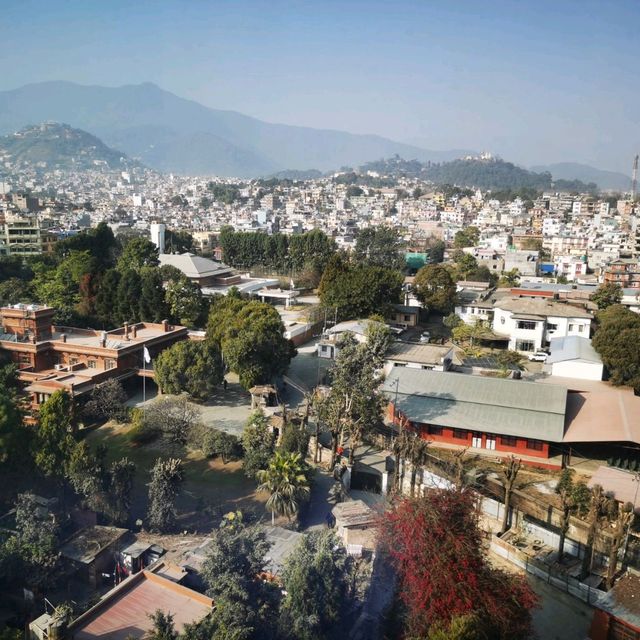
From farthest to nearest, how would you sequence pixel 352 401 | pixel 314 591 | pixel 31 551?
pixel 352 401 → pixel 31 551 → pixel 314 591

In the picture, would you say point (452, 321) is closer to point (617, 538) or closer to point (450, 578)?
point (617, 538)

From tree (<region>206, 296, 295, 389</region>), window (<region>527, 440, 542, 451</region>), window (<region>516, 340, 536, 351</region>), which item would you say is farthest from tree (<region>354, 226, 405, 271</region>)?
window (<region>527, 440, 542, 451</region>)

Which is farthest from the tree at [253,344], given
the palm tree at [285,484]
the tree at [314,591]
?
the tree at [314,591]

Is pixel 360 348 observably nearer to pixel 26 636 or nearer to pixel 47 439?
pixel 47 439

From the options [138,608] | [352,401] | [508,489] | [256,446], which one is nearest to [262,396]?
[256,446]

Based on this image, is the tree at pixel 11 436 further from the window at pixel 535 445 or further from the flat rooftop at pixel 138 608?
the window at pixel 535 445

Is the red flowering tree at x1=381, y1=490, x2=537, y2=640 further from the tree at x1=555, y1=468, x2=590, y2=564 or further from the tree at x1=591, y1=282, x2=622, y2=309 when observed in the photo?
the tree at x1=591, y1=282, x2=622, y2=309

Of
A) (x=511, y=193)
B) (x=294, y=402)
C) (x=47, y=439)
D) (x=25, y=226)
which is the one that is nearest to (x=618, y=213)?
(x=511, y=193)
